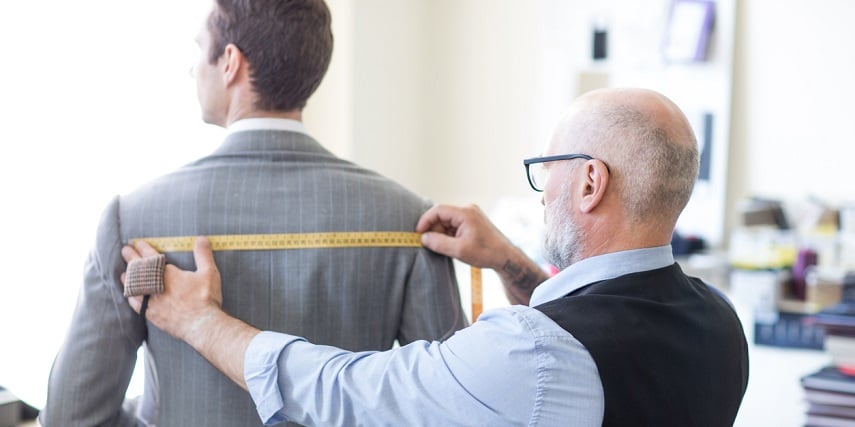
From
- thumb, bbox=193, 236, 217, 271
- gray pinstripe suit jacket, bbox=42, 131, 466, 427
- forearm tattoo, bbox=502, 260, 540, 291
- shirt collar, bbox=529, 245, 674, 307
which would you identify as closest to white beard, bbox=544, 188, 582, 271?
shirt collar, bbox=529, 245, 674, 307

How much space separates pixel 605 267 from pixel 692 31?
3.11 meters

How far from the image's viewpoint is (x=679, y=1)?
396 cm

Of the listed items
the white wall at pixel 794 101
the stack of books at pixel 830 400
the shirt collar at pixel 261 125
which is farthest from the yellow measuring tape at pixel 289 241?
the white wall at pixel 794 101

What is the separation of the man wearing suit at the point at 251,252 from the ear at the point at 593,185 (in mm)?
376

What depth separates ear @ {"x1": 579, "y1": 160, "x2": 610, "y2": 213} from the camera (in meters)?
1.12

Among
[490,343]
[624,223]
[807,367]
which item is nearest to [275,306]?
[490,343]

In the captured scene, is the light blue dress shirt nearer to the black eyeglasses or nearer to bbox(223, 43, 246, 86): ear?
the black eyeglasses

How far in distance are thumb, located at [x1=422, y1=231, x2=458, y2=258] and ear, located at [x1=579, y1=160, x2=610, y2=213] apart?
34 cm

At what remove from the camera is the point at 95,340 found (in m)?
1.31

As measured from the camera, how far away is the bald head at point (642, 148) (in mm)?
1114

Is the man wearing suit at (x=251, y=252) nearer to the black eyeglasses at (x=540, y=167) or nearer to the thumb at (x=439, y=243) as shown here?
the thumb at (x=439, y=243)

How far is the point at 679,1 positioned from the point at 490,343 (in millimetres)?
3358

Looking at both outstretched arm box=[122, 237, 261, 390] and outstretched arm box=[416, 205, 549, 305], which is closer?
outstretched arm box=[122, 237, 261, 390]

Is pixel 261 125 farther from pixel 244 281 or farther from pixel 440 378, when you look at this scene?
pixel 440 378
